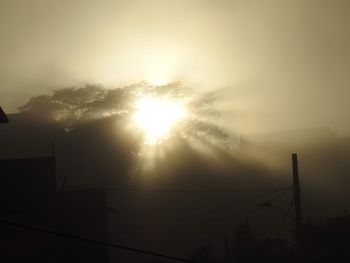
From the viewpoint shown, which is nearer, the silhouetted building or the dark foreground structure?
the silhouetted building

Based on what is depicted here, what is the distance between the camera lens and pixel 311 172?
105 m

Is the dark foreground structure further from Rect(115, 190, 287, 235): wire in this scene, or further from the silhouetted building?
Rect(115, 190, 287, 235): wire

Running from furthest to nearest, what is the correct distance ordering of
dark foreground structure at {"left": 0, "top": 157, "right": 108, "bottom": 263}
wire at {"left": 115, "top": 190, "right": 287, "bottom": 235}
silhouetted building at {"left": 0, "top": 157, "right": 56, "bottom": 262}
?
wire at {"left": 115, "top": 190, "right": 287, "bottom": 235} < dark foreground structure at {"left": 0, "top": 157, "right": 108, "bottom": 263} < silhouetted building at {"left": 0, "top": 157, "right": 56, "bottom": 262}

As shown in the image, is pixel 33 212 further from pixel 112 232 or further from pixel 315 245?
pixel 112 232

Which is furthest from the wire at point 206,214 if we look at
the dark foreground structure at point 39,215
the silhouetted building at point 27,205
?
the silhouetted building at point 27,205

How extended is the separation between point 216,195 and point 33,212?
244ft

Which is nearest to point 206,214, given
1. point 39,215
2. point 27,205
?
point 39,215

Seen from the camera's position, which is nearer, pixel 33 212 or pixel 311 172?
pixel 33 212

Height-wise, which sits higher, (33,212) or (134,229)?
(33,212)

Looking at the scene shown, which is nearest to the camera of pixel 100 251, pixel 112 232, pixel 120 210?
pixel 100 251

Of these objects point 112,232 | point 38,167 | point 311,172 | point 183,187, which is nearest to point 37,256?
point 38,167

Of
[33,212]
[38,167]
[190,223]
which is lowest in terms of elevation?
[190,223]

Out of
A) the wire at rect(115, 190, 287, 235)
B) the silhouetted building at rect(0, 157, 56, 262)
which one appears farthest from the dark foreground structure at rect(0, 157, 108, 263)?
the wire at rect(115, 190, 287, 235)

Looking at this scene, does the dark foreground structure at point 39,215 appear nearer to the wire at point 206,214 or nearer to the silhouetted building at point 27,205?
the silhouetted building at point 27,205
